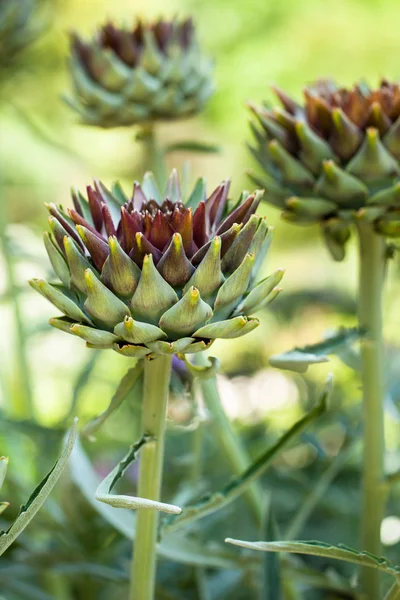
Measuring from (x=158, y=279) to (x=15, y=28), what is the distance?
628mm

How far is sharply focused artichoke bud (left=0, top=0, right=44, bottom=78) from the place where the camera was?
2.83 ft

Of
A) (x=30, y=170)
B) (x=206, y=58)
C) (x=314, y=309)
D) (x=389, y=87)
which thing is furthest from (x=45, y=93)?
(x=389, y=87)

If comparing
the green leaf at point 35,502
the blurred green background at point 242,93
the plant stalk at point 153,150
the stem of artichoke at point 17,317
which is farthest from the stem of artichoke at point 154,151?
the blurred green background at point 242,93

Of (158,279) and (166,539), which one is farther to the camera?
(166,539)

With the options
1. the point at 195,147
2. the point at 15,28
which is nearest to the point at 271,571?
the point at 195,147

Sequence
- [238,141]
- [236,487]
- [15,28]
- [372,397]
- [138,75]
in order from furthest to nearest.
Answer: [238,141]
[15,28]
[138,75]
[372,397]
[236,487]

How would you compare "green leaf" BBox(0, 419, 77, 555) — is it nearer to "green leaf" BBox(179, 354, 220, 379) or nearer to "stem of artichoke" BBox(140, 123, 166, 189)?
"green leaf" BBox(179, 354, 220, 379)

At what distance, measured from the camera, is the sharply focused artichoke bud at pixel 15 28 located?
0.86 meters

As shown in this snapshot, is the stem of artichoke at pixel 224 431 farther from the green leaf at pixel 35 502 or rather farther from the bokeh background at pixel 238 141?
the bokeh background at pixel 238 141

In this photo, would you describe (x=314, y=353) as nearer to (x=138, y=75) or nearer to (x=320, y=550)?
(x=320, y=550)

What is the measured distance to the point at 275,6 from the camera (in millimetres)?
2664

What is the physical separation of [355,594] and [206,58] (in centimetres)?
55

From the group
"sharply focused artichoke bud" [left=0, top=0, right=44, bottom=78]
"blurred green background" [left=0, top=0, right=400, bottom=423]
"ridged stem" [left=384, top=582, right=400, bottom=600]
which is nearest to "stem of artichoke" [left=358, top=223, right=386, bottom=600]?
"ridged stem" [left=384, top=582, right=400, bottom=600]

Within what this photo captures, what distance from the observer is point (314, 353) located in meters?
0.51
